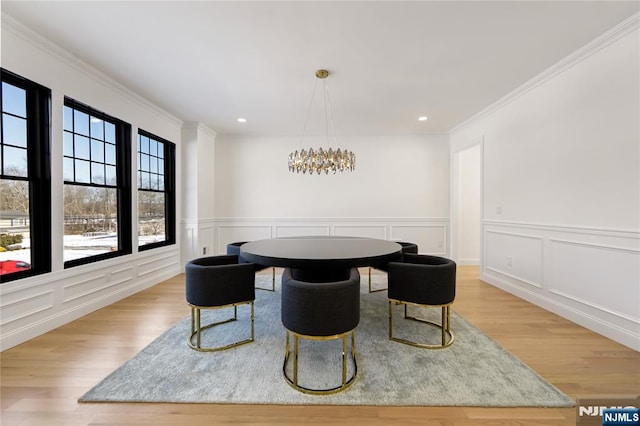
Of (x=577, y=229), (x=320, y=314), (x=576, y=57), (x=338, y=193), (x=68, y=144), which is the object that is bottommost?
(x=320, y=314)

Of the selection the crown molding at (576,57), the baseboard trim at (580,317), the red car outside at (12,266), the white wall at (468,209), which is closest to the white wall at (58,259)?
the red car outside at (12,266)

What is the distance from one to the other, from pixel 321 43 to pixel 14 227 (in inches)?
120

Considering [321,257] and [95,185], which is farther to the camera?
[95,185]

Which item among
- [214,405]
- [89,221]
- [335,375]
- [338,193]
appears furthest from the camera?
[338,193]

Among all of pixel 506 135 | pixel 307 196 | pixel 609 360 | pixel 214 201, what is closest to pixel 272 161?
pixel 307 196

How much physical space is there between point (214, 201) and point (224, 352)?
3895 mm

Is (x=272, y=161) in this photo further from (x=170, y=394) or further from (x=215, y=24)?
(x=170, y=394)

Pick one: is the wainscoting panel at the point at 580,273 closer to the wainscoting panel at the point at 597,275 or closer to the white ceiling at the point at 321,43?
the wainscoting panel at the point at 597,275

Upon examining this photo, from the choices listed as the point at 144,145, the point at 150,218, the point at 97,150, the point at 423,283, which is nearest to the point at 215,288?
the point at 423,283

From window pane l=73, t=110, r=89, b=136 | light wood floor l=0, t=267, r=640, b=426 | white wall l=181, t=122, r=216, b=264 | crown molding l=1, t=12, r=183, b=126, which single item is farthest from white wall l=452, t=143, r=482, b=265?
window pane l=73, t=110, r=89, b=136

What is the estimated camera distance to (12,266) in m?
2.30

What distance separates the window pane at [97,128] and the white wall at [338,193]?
2.38 metres

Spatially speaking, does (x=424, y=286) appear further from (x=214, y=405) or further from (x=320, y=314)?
(x=214, y=405)

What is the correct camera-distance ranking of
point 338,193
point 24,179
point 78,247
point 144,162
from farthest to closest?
point 338,193 → point 144,162 → point 78,247 → point 24,179
